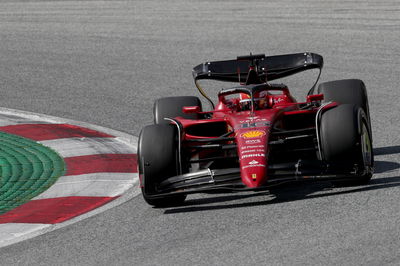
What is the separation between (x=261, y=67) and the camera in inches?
324

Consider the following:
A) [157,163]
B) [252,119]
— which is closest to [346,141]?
[252,119]

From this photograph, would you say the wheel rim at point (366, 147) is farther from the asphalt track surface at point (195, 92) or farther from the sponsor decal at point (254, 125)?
the sponsor decal at point (254, 125)

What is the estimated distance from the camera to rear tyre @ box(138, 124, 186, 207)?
6.87 m

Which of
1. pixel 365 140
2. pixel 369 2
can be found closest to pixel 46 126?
pixel 365 140

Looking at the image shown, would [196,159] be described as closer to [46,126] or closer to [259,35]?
[46,126]

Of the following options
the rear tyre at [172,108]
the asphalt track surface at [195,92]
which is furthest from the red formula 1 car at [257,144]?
the rear tyre at [172,108]

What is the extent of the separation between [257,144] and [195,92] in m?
5.00

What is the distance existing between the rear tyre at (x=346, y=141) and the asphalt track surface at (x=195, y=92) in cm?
18

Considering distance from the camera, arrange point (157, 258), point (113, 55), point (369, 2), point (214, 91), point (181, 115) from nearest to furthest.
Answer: point (157, 258), point (181, 115), point (214, 91), point (113, 55), point (369, 2)

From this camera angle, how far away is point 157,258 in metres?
5.64

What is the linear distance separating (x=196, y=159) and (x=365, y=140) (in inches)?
50.7

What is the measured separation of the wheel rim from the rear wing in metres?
1.18

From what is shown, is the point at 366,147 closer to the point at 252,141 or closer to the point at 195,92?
the point at 252,141

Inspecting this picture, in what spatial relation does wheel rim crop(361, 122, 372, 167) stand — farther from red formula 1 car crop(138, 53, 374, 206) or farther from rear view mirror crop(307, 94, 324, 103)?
rear view mirror crop(307, 94, 324, 103)
